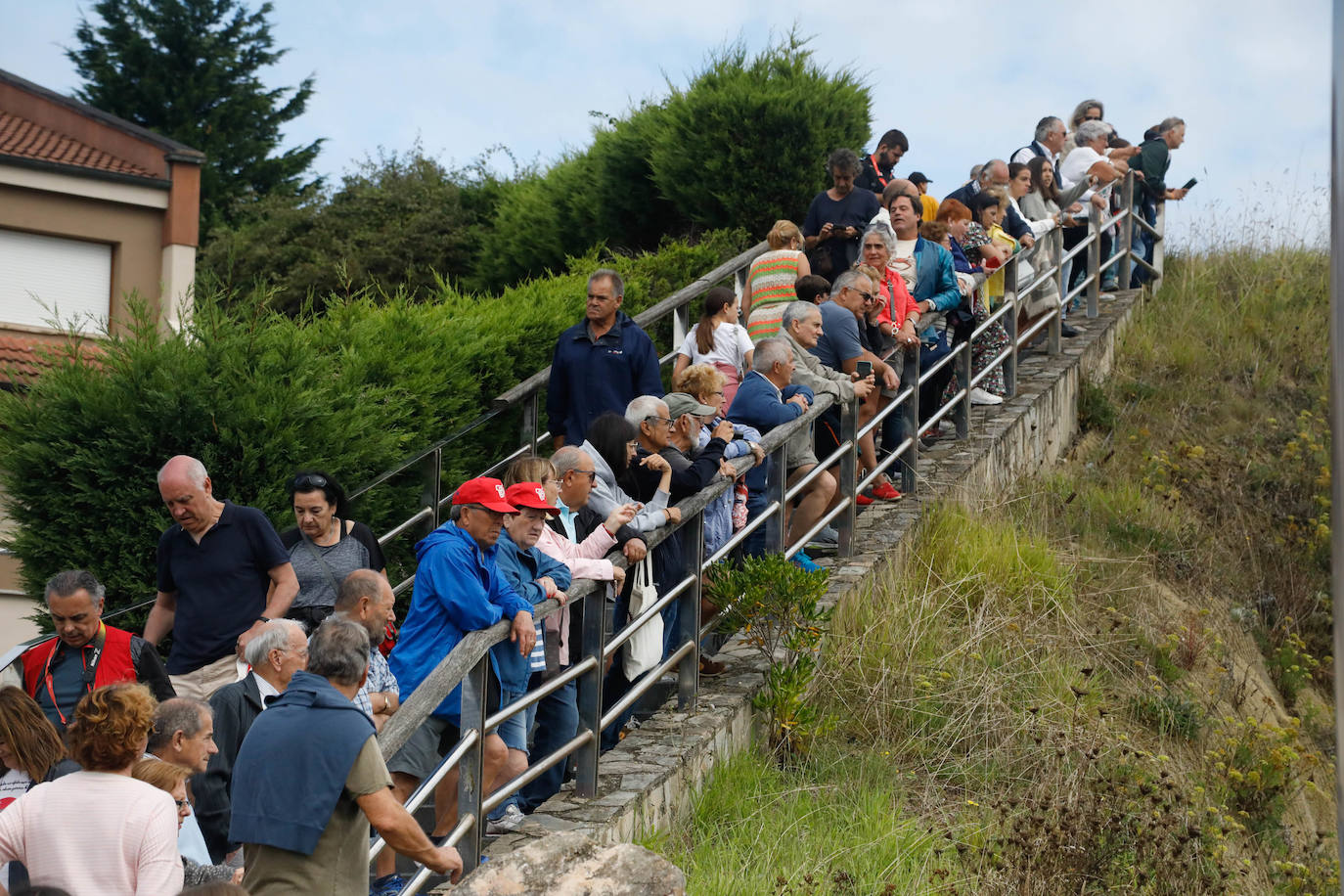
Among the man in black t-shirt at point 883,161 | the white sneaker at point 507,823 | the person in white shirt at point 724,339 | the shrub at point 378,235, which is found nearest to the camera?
the white sneaker at point 507,823

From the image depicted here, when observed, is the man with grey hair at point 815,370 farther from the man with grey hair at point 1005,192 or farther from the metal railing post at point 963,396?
the man with grey hair at point 1005,192

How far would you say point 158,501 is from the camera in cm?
773

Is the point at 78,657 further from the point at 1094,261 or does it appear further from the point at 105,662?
the point at 1094,261

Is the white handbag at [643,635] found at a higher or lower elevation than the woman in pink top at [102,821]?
higher

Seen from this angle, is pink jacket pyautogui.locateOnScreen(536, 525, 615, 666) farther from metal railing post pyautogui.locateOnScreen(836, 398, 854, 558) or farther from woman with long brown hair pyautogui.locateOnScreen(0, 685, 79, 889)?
metal railing post pyautogui.locateOnScreen(836, 398, 854, 558)

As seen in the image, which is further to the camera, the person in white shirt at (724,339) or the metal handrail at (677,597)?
the person in white shirt at (724,339)

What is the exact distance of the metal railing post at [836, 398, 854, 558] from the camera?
8.66 meters

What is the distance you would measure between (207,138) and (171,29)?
338cm

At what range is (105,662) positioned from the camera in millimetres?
5590

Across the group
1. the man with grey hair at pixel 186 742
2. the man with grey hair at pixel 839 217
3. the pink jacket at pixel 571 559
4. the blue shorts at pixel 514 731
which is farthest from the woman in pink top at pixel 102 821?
the man with grey hair at pixel 839 217

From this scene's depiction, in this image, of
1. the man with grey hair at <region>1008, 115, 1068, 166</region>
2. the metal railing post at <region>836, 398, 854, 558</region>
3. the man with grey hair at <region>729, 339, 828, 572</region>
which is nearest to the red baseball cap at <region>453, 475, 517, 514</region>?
the man with grey hair at <region>729, 339, 828, 572</region>

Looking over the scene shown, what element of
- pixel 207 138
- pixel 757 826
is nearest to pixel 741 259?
pixel 757 826

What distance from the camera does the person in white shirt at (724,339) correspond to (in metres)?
9.07

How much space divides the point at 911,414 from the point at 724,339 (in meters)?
1.44
